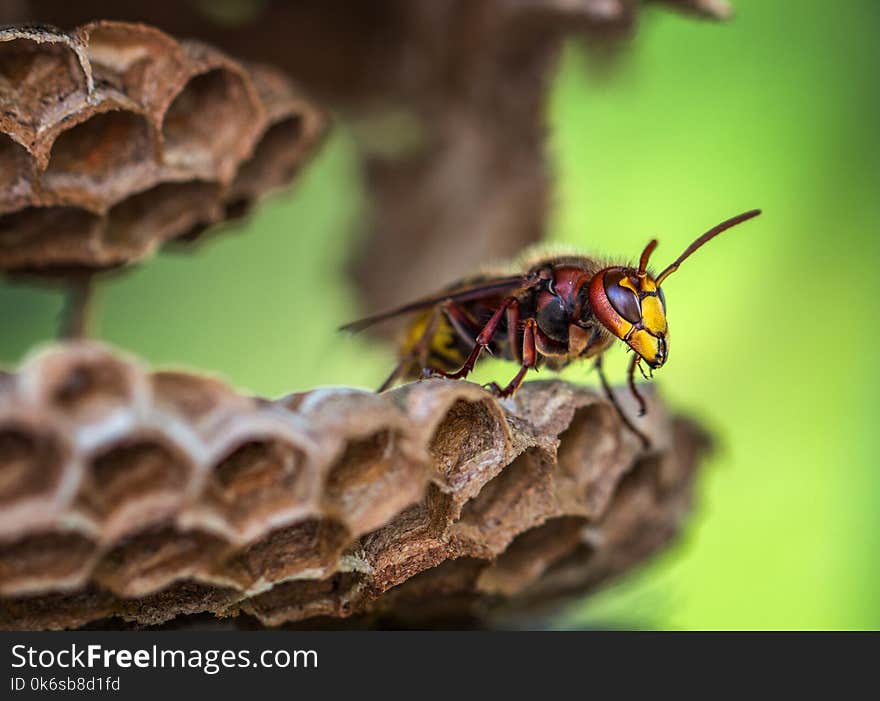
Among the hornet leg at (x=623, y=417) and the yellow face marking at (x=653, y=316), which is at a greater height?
the yellow face marking at (x=653, y=316)

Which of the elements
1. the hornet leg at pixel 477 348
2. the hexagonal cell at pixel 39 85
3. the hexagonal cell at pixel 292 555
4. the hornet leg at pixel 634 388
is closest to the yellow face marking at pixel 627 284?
the hornet leg at pixel 634 388

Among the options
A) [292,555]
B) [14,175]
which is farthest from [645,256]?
[14,175]

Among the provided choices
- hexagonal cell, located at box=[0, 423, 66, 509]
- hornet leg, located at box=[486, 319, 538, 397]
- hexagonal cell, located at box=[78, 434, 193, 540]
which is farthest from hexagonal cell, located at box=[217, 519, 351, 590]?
hornet leg, located at box=[486, 319, 538, 397]

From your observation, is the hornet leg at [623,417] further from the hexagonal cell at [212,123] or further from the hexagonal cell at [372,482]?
the hexagonal cell at [212,123]

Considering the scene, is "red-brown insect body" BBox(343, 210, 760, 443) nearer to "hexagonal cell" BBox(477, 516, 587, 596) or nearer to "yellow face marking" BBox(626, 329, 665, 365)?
"yellow face marking" BBox(626, 329, 665, 365)

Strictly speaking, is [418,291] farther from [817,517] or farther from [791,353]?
[817,517]
